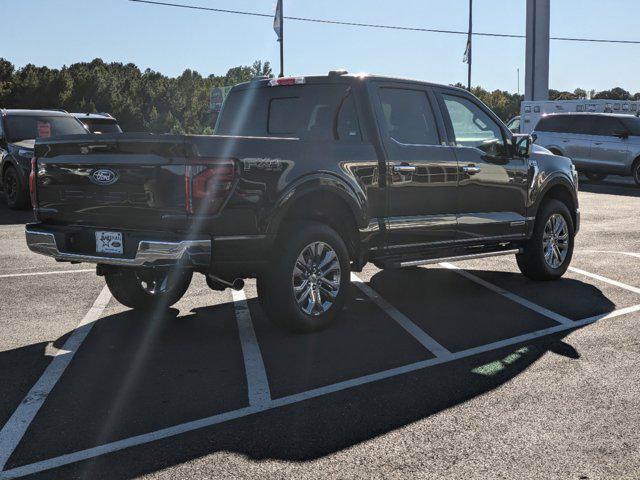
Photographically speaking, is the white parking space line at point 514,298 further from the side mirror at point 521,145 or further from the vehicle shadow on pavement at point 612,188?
the vehicle shadow on pavement at point 612,188

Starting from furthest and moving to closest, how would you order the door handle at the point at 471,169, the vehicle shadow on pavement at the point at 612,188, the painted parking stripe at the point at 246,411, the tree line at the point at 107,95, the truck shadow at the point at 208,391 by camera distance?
the tree line at the point at 107,95, the vehicle shadow on pavement at the point at 612,188, the door handle at the point at 471,169, the truck shadow at the point at 208,391, the painted parking stripe at the point at 246,411

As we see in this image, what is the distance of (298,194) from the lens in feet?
19.8

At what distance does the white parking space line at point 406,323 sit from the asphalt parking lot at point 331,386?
0.08 feet

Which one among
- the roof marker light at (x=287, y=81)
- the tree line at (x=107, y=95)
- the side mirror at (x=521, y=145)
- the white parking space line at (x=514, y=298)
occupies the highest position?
the tree line at (x=107, y=95)

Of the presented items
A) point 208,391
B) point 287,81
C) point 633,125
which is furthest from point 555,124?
point 208,391

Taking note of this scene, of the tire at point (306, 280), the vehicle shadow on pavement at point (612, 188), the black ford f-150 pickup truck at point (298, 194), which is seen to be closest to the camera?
the black ford f-150 pickup truck at point (298, 194)

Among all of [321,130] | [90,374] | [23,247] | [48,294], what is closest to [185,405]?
[90,374]

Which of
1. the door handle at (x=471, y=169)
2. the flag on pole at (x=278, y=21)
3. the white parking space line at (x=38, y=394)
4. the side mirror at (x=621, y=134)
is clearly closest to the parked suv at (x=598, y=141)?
the side mirror at (x=621, y=134)

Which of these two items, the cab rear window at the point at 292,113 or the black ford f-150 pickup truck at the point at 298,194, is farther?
the cab rear window at the point at 292,113

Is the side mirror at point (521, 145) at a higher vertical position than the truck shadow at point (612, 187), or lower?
higher

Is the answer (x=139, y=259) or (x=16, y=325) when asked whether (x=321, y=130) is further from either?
(x=16, y=325)

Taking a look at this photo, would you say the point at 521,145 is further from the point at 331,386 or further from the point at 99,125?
the point at 99,125

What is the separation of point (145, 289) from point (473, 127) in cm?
341

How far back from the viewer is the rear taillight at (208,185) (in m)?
5.41
